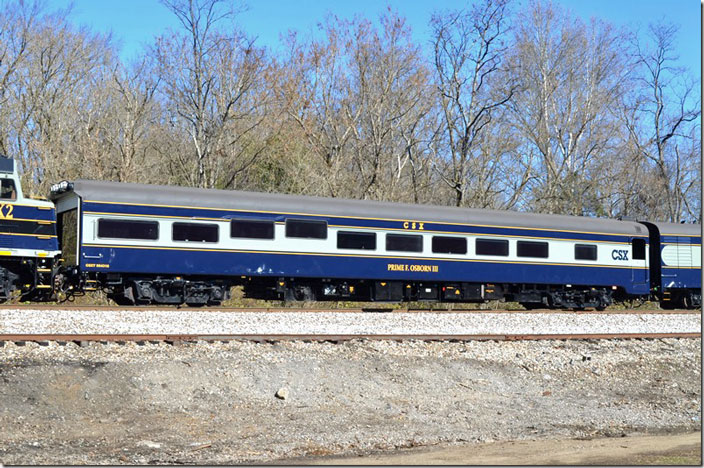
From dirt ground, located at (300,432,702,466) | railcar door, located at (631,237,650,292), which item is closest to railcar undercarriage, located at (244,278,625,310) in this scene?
railcar door, located at (631,237,650,292)

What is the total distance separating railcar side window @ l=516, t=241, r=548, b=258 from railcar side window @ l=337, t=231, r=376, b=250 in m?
4.88

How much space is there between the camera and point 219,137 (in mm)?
30922

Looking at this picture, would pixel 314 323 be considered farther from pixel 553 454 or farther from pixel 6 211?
pixel 553 454

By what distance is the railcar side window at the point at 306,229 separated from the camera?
20250 millimetres

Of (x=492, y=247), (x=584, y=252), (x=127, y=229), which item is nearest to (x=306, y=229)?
(x=127, y=229)

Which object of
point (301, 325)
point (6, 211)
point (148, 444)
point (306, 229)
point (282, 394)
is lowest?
point (148, 444)

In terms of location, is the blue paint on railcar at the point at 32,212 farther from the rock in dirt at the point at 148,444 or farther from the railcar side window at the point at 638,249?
the railcar side window at the point at 638,249

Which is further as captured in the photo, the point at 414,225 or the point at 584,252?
A: the point at 584,252

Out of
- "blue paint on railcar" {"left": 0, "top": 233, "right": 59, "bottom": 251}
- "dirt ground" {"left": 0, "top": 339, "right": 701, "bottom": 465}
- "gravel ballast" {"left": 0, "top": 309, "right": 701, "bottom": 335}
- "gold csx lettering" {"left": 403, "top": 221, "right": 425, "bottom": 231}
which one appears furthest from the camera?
"gold csx lettering" {"left": 403, "top": 221, "right": 425, "bottom": 231}

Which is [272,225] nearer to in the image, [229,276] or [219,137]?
[229,276]

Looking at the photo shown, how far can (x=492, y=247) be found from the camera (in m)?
22.9

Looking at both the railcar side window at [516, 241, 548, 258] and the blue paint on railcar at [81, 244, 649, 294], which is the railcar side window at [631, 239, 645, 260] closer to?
the blue paint on railcar at [81, 244, 649, 294]

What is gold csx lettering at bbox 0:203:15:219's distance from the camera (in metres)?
18.2

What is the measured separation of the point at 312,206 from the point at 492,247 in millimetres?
5797
